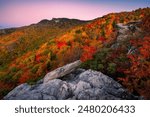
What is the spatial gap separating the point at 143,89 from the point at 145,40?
434 cm

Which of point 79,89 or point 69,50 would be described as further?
point 69,50

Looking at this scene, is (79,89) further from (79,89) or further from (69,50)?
(69,50)

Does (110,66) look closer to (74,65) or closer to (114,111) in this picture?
(74,65)

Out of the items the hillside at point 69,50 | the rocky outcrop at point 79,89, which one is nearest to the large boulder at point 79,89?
the rocky outcrop at point 79,89

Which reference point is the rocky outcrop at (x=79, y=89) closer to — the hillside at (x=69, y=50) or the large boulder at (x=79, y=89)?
the large boulder at (x=79, y=89)

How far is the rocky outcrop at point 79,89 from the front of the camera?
1172cm

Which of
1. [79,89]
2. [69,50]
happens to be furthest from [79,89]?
[69,50]

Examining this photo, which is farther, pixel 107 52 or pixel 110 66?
pixel 107 52

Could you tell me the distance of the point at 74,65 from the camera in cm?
1491

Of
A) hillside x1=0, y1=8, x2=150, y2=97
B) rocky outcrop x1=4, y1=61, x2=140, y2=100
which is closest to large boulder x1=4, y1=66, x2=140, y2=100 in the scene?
rocky outcrop x1=4, y1=61, x2=140, y2=100

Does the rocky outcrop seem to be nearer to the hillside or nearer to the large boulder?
the large boulder

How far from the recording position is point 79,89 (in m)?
12.0

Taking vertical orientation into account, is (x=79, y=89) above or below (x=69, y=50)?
above

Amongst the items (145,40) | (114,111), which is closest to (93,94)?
(114,111)
